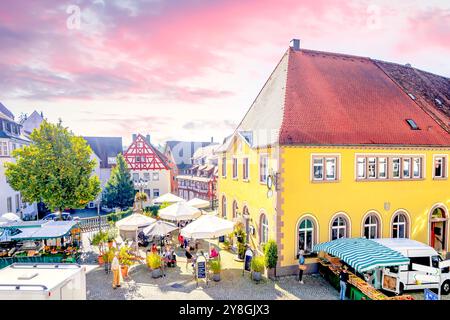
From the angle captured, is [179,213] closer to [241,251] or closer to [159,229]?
[159,229]

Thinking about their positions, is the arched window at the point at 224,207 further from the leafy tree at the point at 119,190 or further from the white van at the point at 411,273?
the leafy tree at the point at 119,190

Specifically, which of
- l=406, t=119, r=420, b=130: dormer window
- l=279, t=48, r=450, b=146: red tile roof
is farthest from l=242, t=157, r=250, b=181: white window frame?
l=406, t=119, r=420, b=130: dormer window

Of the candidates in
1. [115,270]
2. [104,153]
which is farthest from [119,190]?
[115,270]

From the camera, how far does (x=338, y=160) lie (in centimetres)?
1290

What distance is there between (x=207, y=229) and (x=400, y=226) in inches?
387

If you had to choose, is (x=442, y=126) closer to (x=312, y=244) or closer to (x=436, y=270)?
(x=436, y=270)

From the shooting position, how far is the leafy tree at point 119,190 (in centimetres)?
3231

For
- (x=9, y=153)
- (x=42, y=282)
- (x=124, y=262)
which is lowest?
(x=124, y=262)

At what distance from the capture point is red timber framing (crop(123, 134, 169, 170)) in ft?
129

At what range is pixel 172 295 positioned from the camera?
33.9 ft

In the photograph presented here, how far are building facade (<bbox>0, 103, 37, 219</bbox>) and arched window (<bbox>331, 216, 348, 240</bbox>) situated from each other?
17.5 metres

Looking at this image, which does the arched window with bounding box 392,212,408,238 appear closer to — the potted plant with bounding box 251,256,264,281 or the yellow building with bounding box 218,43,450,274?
the yellow building with bounding box 218,43,450,274

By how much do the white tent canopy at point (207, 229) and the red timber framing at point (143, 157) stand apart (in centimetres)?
2729
